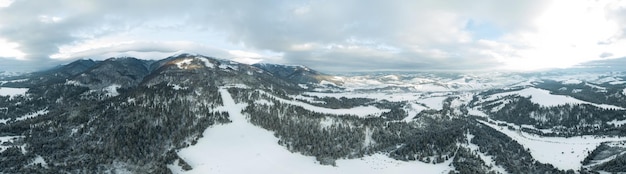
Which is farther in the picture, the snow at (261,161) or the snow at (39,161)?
the snow at (261,161)

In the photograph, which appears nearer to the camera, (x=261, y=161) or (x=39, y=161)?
(x=39, y=161)

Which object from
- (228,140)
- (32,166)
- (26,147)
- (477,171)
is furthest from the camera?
(228,140)

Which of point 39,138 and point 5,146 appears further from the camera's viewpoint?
point 39,138

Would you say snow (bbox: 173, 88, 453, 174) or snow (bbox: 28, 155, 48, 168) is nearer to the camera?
snow (bbox: 28, 155, 48, 168)

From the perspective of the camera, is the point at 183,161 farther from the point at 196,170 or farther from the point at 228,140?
the point at 228,140

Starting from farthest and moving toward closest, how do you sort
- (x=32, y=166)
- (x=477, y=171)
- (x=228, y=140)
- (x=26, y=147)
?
(x=228, y=140) → (x=26, y=147) → (x=477, y=171) → (x=32, y=166)

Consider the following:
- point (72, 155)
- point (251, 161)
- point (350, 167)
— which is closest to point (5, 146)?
point (72, 155)

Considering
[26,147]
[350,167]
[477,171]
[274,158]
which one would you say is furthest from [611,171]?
[26,147]
